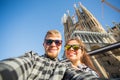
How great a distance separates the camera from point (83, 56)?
265 cm

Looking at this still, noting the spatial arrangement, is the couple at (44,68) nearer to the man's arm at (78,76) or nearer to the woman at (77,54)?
the man's arm at (78,76)

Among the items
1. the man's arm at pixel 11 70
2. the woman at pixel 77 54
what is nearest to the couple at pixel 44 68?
the man's arm at pixel 11 70

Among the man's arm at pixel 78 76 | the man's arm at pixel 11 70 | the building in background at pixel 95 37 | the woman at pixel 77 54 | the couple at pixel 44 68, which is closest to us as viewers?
the man's arm at pixel 11 70

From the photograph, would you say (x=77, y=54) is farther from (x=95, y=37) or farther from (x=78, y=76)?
(x=95, y=37)

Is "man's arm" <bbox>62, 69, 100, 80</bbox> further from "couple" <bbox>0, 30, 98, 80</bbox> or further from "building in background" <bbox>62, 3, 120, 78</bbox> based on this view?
"building in background" <bbox>62, 3, 120, 78</bbox>

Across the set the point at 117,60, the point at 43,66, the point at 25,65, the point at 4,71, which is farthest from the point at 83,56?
the point at 117,60

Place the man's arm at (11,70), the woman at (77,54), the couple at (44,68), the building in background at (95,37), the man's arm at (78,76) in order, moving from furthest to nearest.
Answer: the building in background at (95,37)
the woman at (77,54)
the man's arm at (78,76)
the couple at (44,68)
the man's arm at (11,70)

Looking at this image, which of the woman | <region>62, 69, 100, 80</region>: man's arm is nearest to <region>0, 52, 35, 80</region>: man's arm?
<region>62, 69, 100, 80</region>: man's arm

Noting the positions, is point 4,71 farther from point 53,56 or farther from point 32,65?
point 53,56

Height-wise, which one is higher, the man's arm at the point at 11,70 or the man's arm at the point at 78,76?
the man's arm at the point at 11,70

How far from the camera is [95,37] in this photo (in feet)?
141

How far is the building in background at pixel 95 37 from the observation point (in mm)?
34500

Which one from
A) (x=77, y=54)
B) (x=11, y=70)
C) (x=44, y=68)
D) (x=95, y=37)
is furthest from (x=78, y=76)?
(x=95, y=37)

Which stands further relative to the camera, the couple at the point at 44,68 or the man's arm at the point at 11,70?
the couple at the point at 44,68
